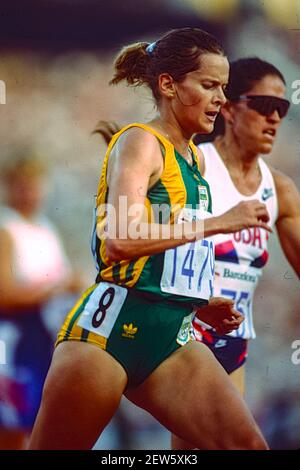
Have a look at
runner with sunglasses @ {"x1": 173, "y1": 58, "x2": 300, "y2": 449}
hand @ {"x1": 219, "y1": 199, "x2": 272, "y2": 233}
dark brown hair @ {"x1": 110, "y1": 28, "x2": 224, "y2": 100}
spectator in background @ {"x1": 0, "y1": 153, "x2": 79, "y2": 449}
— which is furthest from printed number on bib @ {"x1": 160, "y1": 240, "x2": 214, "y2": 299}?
spectator in background @ {"x1": 0, "y1": 153, "x2": 79, "y2": 449}

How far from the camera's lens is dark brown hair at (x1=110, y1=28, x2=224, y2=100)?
140 inches

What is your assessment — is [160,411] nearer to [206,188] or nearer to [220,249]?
[206,188]

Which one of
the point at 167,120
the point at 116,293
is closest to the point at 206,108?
the point at 167,120

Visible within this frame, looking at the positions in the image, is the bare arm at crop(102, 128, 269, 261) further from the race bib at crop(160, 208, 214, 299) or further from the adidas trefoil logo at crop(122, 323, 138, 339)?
the adidas trefoil logo at crop(122, 323, 138, 339)

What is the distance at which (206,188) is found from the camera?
355 cm

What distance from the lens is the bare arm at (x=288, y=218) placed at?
444 centimetres

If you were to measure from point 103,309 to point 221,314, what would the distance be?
21.1 inches

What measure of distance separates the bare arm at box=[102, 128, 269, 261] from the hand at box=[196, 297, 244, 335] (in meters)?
0.39

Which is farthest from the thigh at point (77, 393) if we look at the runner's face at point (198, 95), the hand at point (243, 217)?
the runner's face at point (198, 95)

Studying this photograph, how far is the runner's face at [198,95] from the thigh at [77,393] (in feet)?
3.22

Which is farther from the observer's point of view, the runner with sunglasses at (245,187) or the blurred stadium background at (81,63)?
the runner with sunglasses at (245,187)

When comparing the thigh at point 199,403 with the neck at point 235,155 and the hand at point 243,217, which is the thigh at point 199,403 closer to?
the hand at point 243,217

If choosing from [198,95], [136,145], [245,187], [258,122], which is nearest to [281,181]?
[245,187]

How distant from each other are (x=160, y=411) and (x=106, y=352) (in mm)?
291
